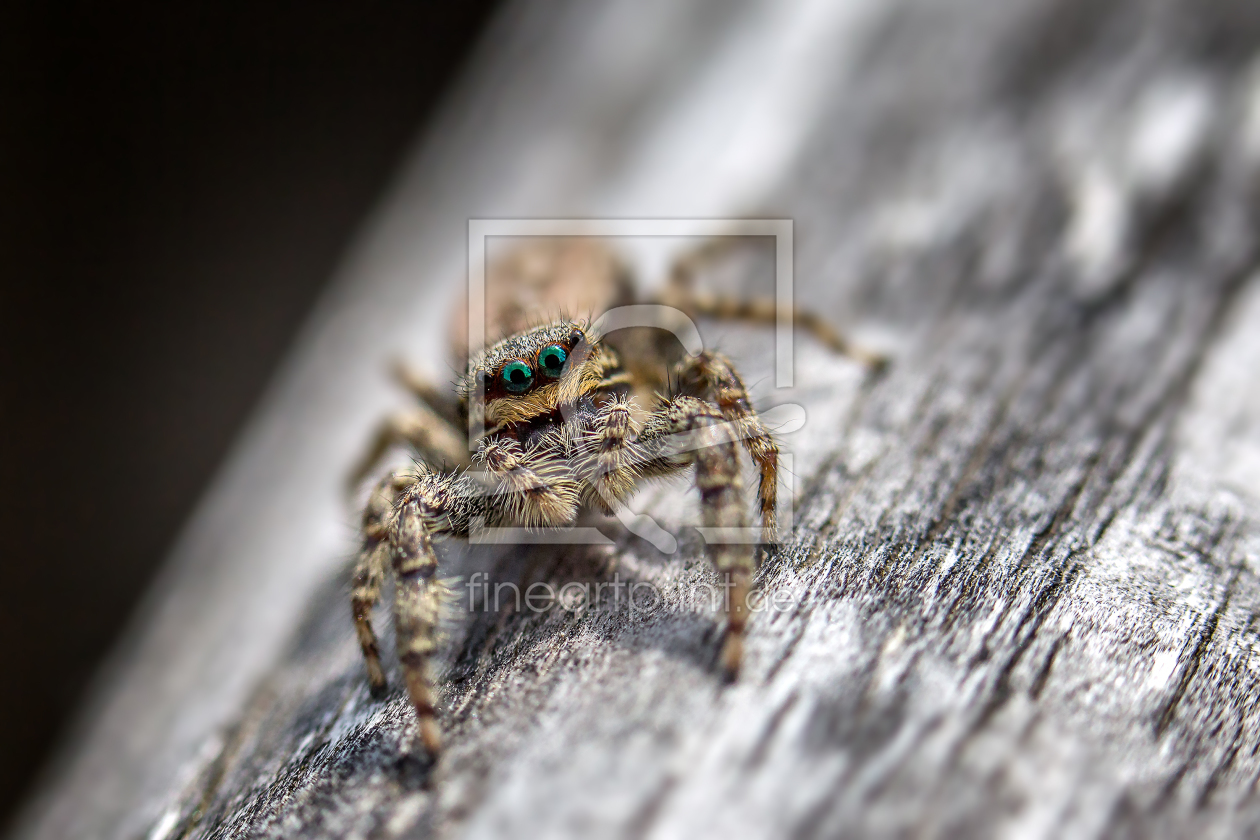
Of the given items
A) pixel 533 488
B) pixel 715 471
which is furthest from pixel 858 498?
pixel 533 488

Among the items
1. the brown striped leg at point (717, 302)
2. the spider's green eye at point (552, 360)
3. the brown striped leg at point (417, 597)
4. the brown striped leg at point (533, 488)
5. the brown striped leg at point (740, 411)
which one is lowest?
the brown striped leg at point (417, 597)

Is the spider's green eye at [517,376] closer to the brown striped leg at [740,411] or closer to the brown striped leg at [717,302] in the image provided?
the brown striped leg at [740,411]

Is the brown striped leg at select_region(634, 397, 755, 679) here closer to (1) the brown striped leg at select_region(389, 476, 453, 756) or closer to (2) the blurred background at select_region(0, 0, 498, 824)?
A: (1) the brown striped leg at select_region(389, 476, 453, 756)

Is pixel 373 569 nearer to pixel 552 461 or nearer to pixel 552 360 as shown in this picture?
pixel 552 461

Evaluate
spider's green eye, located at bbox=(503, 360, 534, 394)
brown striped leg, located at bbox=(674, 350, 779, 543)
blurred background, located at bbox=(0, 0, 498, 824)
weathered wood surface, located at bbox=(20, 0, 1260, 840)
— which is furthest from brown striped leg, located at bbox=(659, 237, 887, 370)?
blurred background, located at bbox=(0, 0, 498, 824)

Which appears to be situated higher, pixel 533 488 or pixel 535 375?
pixel 535 375

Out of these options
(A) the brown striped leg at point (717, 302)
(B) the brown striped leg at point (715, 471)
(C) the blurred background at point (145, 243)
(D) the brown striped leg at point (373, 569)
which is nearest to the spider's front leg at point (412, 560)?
(D) the brown striped leg at point (373, 569)

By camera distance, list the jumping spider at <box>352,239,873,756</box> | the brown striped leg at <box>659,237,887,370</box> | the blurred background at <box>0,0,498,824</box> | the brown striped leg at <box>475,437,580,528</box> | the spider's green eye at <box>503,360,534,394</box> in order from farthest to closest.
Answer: the blurred background at <box>0,0,498,824</box> → the brown striped leg at <box>659,237,887,370</box> → the spider's green eye at <box>503,360,534,394</box> → the brown striped leg at <box>475,437,580,528</box> → the jumping spider at <box>352,239,873,756</box>
